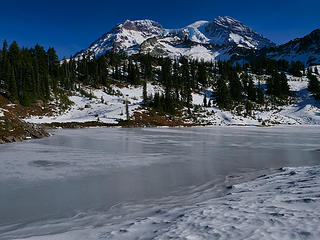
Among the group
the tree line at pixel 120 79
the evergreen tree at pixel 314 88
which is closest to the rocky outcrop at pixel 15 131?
the tree line at pixel 120 79

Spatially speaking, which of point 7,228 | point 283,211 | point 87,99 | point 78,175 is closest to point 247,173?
point 283,211

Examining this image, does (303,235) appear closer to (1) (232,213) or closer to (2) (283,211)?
(2) (283,211)

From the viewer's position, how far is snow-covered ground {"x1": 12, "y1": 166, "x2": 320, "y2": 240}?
3.71 metres

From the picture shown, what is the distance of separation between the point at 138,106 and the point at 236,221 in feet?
168

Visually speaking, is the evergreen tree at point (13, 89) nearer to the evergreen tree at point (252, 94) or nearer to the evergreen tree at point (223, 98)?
the evergreen tree at point (223, 98)

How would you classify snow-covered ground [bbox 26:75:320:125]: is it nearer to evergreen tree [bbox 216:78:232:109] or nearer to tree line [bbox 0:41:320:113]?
tree line [bbox 0:41:320:113]

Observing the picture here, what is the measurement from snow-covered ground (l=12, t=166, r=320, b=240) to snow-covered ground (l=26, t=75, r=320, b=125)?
41.3 metres

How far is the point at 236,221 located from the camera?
14.3ft

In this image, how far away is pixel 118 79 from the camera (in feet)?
286

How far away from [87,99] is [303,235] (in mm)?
62304

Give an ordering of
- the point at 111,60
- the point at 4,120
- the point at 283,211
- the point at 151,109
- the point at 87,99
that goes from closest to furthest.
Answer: the point at 283,211, the point at 4,120, the point at 151,109, the point at 87,99, the point at 111,60

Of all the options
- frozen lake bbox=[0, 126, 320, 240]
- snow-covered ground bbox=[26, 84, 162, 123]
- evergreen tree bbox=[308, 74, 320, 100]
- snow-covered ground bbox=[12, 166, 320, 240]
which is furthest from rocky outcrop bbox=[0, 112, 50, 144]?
evergreen tree bbox=[308, 74, 320, 100]

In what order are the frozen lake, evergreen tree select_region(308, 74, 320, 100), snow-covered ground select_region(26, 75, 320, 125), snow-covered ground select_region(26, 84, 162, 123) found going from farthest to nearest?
evergreen tree select_region(308, 74, 320, 100), snow-covered ground select_region(26, 75, 320, 125), snow-covered ground select_region(26, 84, 162, 123), the frozen lake

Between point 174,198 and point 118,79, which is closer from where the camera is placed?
point 174,198
